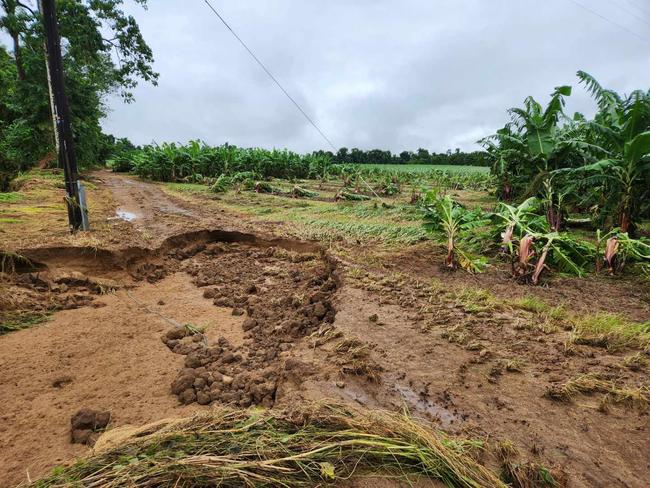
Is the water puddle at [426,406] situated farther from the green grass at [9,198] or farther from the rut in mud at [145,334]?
the green grass at [9,198]

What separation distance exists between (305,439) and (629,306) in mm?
2995

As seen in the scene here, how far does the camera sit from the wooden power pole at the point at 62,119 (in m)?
4.57

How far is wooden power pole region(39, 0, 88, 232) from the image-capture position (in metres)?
4.57

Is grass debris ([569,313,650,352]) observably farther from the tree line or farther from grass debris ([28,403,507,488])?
the tree line

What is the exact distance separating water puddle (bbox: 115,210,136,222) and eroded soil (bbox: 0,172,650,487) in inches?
77.3

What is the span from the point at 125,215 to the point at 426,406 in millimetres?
6526

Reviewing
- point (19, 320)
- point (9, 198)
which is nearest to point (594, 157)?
point (19, 320)

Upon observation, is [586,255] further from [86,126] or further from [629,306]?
[86,126]

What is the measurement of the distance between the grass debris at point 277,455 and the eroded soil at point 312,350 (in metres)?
0.37

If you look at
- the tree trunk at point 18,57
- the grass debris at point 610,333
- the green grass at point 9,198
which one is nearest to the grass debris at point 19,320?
the grass debris at point 610,333

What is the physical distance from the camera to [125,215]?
22.0ft

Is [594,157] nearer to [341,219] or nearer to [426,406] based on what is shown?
[341,219]

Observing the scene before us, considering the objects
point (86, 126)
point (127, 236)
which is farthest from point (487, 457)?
point (86, 126)

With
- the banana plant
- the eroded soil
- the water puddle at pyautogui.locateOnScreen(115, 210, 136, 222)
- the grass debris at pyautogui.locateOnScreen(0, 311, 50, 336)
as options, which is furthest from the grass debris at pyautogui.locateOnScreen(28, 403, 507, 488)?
the water puddle at pyautogui.locateOnScreen(115, 210, 136, 222)
